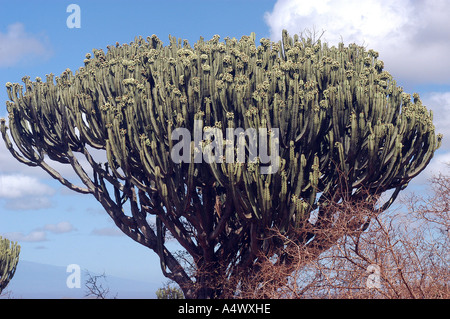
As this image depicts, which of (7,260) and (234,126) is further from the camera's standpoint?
(7,260)

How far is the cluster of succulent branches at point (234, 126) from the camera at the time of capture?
11281mm

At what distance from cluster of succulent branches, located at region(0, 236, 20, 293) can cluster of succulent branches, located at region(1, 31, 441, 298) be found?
255 inches

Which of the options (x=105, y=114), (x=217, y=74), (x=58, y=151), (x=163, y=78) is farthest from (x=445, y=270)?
(x=58, y=151)

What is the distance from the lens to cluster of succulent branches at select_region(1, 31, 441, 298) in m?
11.3

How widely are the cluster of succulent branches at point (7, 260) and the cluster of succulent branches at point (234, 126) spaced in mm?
6483

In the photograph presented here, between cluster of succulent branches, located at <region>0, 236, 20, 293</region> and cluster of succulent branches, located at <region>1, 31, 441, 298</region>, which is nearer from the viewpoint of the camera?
cluster of succulent branches, located at <region>1, 31, 441, 298</region>

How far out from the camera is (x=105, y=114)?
12.6 m

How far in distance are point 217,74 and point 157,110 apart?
1556mm

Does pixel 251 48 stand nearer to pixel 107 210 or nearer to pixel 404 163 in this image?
pixel 404 163

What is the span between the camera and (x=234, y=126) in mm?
11320

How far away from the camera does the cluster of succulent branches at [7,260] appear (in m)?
19.2

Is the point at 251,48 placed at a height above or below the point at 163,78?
above

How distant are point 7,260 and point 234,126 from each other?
39.2ft

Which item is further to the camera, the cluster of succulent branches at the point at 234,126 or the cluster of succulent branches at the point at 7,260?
the cluster of succulent branches at the point at 7,260
